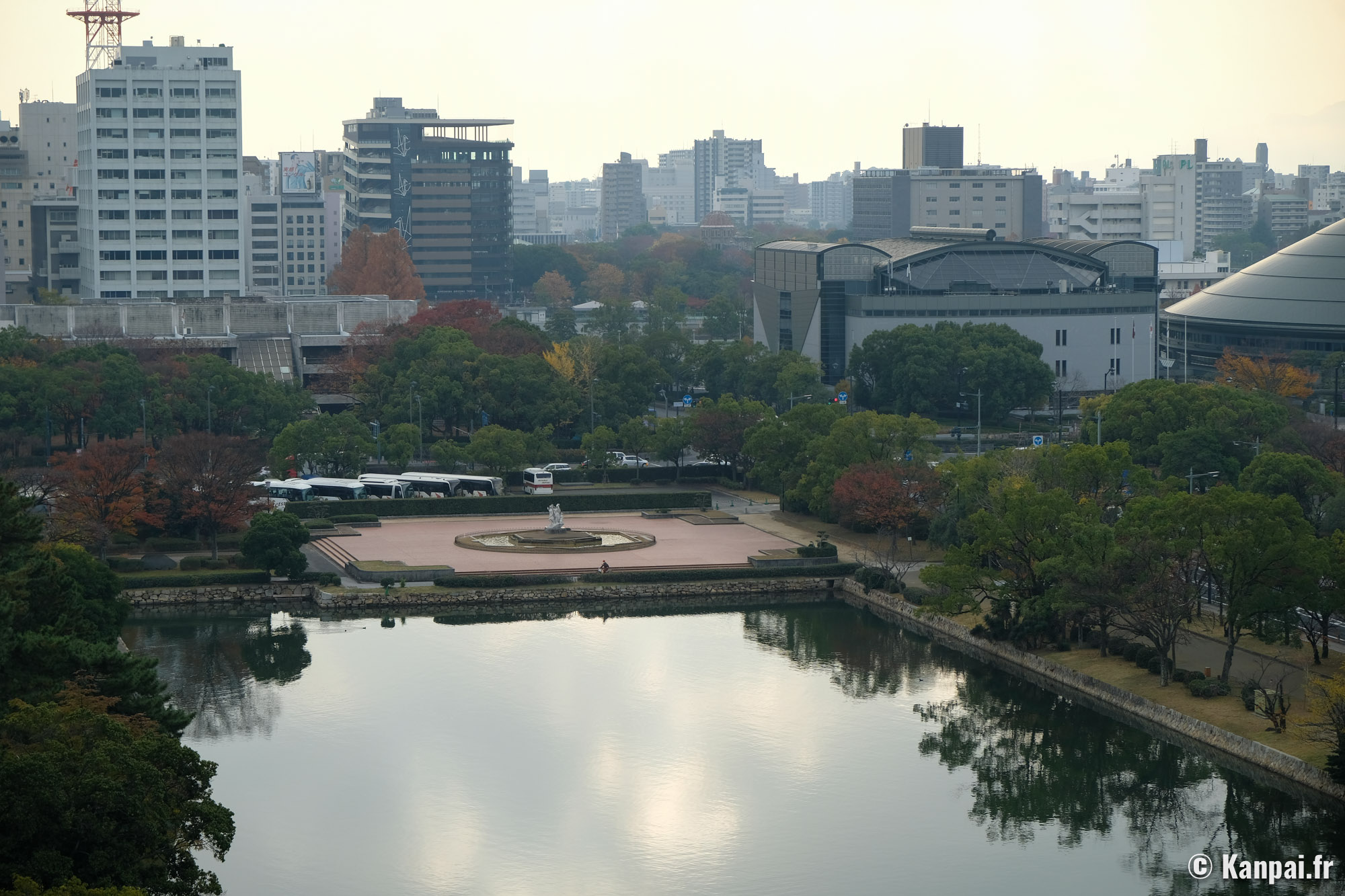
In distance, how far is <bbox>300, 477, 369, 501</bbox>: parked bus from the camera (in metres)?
58.1

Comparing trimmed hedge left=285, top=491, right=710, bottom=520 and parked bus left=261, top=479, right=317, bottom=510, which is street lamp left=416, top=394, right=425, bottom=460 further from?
parked bus left=261, top=479, right=317, bottom=510

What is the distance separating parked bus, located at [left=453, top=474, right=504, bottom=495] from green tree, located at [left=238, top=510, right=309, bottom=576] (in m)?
13.9

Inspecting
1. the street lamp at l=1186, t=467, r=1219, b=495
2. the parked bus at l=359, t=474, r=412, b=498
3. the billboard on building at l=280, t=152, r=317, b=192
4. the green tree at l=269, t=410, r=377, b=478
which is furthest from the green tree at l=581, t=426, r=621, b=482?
the billboard on building at l=280, t=152, r=317, b=192

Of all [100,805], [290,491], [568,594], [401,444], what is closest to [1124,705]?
[568,594]

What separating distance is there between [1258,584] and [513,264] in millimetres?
124709

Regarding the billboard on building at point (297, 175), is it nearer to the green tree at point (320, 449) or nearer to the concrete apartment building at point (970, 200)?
the concrete apartment building at point (970, 200)

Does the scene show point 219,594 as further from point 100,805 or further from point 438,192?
point 438,192

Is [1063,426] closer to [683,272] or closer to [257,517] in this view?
[257,517]

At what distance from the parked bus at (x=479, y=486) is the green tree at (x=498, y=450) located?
75 centimetres

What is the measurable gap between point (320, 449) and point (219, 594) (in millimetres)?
13430

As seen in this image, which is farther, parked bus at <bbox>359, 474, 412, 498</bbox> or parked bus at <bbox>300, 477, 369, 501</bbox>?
parked bus at <bbox>359, 474, 412, 498</bbox>

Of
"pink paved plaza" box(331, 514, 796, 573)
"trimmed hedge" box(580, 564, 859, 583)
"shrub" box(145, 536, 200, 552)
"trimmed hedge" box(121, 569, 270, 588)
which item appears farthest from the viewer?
"shrub" box(145, 536, 200, 552)

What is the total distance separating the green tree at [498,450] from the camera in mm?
61562

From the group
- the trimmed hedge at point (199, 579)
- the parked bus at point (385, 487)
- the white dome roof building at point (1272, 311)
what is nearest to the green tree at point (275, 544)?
the trimmed hedge at point (199, 579)
